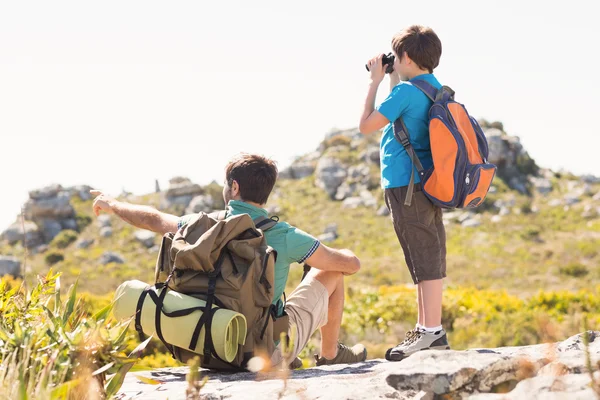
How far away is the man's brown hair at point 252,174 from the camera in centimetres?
354

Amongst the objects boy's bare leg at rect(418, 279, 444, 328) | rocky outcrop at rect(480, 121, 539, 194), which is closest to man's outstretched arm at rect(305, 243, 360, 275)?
boy's bare leg at rect(418, 279, 444, 328)

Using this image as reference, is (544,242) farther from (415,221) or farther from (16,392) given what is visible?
(16,392)

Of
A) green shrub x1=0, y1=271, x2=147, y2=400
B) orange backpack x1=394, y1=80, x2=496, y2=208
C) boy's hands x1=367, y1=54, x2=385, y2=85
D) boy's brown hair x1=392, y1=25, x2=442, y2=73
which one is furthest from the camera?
boy's hands x1=367, y1=54, x2=385, y2=85

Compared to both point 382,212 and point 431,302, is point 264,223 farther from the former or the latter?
point 382,212

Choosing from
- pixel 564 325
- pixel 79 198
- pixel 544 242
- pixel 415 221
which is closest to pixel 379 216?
pixel 544 242

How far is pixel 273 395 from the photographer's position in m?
2.69

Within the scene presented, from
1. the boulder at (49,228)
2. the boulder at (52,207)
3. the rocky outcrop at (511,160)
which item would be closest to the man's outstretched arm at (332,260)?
the boulder at (49,228)

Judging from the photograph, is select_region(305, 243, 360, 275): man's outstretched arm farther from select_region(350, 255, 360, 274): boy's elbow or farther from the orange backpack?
the orange backpack

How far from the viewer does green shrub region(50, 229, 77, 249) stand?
3275 cm

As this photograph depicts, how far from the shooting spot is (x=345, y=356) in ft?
14.0

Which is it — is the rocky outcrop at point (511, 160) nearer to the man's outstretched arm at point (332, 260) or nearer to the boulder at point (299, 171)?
the boulder at point (299, 171)

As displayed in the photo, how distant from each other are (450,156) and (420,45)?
0.71 m

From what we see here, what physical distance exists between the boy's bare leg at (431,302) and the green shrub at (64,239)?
31.2 m

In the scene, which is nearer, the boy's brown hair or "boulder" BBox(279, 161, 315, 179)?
the boy's brown hair
